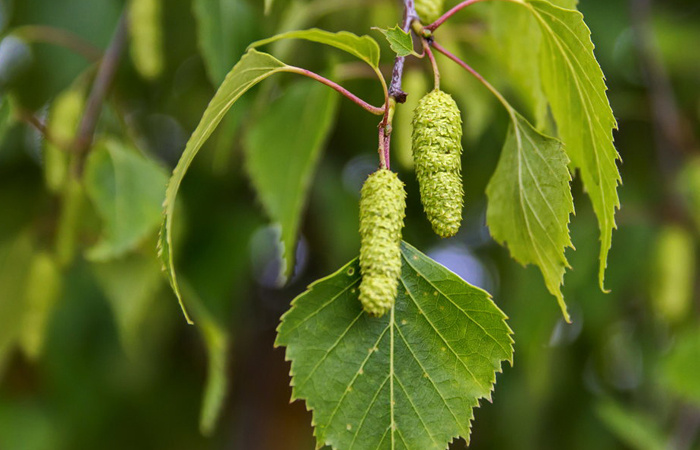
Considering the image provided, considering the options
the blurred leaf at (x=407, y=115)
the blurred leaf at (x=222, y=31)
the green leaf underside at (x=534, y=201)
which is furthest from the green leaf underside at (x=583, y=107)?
the blurred leaf at (x=222, y=31)

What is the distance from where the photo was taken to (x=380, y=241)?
566mm

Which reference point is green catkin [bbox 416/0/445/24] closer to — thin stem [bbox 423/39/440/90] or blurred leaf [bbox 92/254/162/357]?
thin stem [bbox 423/39/440/90]

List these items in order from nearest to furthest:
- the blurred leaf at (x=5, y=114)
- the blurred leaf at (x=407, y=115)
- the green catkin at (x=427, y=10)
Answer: the green catkin at (x=427, y=10), the blurred leaf at (x=5, y=114), the blurred leaf at (x=407, y=115)

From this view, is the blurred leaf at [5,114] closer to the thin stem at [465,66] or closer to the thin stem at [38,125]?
the thin stem at [38,125]

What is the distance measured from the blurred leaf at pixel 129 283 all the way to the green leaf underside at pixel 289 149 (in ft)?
0.79

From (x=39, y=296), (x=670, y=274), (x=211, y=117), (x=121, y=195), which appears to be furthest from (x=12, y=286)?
(x=670, y=274)

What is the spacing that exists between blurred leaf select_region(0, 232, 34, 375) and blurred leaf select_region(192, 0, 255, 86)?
0.51 meters

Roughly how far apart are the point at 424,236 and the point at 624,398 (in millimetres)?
753

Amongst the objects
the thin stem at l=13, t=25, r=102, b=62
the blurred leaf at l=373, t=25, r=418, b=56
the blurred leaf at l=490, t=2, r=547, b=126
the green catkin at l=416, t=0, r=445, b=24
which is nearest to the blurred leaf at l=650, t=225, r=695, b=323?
the blurred leaf at l=490, t=2, r=547, b=126

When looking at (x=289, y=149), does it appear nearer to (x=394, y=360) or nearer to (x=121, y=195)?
(x=121, y=195)

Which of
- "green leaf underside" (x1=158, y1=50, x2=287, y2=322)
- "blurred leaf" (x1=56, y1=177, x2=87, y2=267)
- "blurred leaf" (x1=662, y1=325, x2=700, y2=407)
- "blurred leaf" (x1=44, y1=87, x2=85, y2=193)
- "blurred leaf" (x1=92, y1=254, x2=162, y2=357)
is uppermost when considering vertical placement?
"green leaf underside" (x1=158, y1=50, x2=287, y2=322)

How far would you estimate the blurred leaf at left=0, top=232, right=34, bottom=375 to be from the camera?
1137mm

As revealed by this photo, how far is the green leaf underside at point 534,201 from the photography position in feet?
2.06

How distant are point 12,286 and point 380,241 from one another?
841mm
